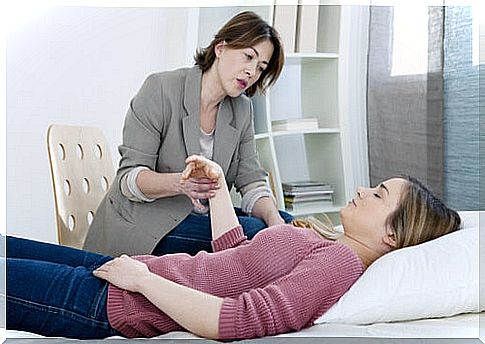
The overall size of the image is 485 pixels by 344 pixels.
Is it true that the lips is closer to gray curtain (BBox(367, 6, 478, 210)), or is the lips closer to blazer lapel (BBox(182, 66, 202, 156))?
blazer lapel (BBox(182, 66, 202, 156))

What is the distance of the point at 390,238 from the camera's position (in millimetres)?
1167

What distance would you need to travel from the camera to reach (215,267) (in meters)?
1.12

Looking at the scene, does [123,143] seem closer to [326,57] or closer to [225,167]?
[225,167]

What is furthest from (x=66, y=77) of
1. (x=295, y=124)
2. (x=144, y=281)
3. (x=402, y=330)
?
(x=402, y=330)

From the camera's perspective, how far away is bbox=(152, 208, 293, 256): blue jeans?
1.38m

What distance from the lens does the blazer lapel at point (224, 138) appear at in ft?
4.59

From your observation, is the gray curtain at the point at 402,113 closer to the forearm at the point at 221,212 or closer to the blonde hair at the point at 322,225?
the blonde hair at the point at 322,225

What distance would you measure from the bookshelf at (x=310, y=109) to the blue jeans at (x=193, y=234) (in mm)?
49

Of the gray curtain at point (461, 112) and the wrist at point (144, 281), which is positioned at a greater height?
→ the gray curtain at point (461, 112)

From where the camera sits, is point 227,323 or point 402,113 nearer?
point 227,323

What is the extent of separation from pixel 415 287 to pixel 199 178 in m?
0.47

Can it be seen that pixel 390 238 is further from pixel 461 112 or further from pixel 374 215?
pixel 461 112

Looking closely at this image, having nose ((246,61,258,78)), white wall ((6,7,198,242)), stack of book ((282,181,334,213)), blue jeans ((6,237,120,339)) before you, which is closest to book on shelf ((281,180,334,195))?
stack of book ((282,181,334,213))

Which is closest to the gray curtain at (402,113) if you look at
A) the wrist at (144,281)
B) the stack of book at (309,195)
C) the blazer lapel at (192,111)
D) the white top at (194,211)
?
the stack of book at (309,195)
